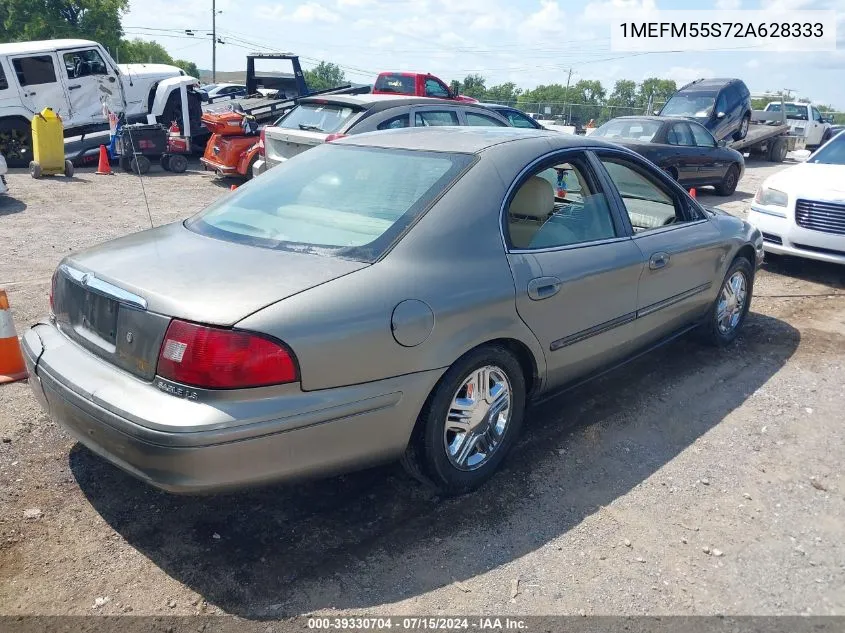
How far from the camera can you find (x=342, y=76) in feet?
364

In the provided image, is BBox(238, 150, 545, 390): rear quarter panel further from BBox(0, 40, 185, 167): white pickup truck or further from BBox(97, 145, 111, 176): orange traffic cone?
BBox(0, 40, 185, 167): white pickup truck

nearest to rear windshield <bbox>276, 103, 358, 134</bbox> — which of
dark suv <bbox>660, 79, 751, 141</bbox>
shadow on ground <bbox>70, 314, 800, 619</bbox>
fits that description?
shadow on ground <bbox>70, 314, 800, 619</bbox>

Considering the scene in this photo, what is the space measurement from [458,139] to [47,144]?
12.6 m

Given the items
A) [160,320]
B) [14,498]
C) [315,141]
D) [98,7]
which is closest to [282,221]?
[160,320]

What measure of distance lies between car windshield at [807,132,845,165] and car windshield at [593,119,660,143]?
12.0 ft

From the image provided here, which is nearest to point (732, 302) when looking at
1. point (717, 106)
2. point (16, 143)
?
point (717, 106)

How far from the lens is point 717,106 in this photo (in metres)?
17.5

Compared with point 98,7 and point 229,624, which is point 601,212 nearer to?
point 229,624

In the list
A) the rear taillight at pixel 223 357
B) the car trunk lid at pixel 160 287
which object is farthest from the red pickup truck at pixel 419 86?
the rear taillight at pixel 223 357

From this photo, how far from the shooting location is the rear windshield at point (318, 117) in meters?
9.50

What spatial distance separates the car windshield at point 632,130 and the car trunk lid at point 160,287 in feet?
33.2

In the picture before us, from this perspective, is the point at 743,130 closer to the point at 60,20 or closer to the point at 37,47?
Answer: the point at 37,47

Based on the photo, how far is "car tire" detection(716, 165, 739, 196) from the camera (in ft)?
43.3

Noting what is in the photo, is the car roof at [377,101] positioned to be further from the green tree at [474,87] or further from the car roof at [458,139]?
→ the green tree at [474,87]
